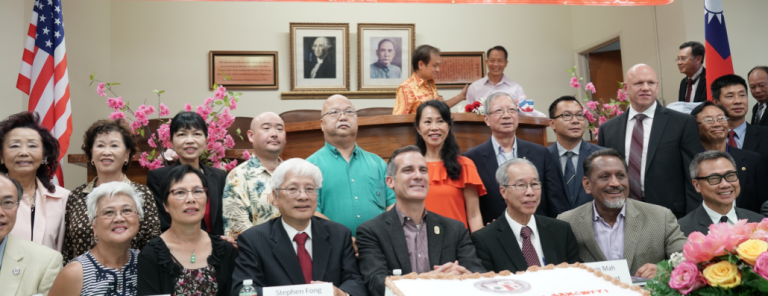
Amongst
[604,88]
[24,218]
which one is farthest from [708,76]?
[24,218]

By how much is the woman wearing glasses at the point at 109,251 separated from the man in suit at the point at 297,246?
48 centimetres

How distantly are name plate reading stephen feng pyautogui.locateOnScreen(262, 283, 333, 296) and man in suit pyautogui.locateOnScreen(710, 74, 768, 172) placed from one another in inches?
138

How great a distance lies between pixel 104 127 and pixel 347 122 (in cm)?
132

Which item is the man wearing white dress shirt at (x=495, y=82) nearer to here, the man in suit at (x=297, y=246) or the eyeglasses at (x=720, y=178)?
the eyeglasses at (x=720, y=178)

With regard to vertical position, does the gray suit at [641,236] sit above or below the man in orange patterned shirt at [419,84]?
below

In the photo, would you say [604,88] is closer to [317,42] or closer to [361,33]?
[361,33]

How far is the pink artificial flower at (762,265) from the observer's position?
5.46 feet

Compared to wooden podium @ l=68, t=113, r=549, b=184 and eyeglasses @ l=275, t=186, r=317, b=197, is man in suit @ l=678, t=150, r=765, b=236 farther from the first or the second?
eyeglasses @ l=275, t=186, r=317, b=197

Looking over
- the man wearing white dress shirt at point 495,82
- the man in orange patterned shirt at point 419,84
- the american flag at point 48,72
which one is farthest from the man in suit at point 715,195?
the american flag at point 48,72

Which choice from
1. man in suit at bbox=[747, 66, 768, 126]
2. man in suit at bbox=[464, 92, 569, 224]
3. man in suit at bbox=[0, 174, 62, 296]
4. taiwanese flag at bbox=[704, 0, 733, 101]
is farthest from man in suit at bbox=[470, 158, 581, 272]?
man in suit at bbox=[747, 66, 768, 126]

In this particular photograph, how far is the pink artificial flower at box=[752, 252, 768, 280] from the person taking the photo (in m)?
1.66

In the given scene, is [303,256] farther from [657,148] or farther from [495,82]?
[495,82]

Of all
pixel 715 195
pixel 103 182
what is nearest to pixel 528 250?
pixel 715 195

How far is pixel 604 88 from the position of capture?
8.28m
